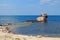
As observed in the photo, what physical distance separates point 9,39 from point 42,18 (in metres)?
66.9

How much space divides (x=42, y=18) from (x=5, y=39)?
67261 millimetres

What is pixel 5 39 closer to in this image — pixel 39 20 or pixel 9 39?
pixel 9 39

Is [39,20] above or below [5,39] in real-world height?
below

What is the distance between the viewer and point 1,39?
18.8 meters

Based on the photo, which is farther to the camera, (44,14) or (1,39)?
(44,14)

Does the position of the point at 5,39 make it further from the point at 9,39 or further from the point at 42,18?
the point at 42,18

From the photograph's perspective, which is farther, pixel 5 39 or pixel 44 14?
pixel 44 14

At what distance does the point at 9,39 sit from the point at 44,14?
67834 mm

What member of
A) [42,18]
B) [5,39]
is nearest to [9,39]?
[5,39]

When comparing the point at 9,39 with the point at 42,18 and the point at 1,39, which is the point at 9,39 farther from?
the point at 42,18

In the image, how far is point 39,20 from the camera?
8819 cm

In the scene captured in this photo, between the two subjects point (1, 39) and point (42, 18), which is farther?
point (42, 18)

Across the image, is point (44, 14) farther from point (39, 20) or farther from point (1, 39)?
point (1, 39)

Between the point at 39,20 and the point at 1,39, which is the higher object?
the point at 1,39
